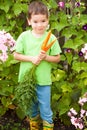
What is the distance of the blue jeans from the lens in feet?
11.9

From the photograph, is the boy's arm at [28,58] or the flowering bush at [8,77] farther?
the flowering bush at [8,77]

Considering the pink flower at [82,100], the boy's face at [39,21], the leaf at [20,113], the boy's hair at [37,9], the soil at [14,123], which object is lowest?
the soil at [14,123]

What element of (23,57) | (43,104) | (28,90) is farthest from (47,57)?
(43,104)

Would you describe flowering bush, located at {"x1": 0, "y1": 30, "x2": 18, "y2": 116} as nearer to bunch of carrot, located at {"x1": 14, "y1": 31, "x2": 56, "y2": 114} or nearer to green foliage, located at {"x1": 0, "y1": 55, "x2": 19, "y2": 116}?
green foliage, located at {"x1": 0, "y1": 55, "x2": 19, "y2": 116}

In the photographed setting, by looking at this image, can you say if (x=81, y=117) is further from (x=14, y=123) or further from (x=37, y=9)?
(x=37, y=9)

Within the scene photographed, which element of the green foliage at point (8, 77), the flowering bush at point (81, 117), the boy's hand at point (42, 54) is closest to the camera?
the boy's hand at point (42, 54)

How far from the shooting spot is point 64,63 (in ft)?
15.2

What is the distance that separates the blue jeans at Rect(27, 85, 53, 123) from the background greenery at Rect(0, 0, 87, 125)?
0.37 meters

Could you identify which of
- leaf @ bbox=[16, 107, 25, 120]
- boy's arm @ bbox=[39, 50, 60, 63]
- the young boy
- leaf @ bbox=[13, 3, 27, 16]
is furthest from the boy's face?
leaf @ bbox=[16, 107, 25, 120]

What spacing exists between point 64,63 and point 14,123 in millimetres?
848

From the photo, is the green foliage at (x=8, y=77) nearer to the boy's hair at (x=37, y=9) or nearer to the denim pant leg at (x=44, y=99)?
the denim pant leg at (x=44, y=99)

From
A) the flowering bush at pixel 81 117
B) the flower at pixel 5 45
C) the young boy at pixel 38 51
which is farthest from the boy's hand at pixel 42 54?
the flowering bush at pixel 81 117

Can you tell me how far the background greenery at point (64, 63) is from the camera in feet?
13.7

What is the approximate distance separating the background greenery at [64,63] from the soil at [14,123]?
0.09 m
